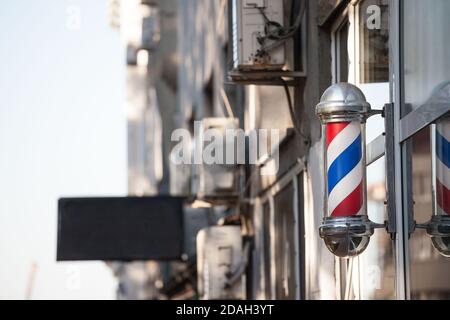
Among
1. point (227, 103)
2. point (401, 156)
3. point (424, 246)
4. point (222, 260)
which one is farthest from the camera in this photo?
point (227, 103)

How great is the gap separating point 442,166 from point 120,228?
404 inches

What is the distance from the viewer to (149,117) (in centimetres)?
4416

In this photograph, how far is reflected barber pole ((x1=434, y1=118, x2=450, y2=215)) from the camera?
6.29 metres

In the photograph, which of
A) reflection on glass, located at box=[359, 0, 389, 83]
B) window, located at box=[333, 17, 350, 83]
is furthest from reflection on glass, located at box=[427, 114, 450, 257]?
A: window, located at box=[333, 17, 350, 83]

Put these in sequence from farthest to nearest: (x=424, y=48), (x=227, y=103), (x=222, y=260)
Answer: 1. (x=227, y=103)
2. (x=222, y=260)
3. (x=424, y=48)

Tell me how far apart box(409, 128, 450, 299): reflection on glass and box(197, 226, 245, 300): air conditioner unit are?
26.9ft

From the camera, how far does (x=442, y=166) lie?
6359 mm

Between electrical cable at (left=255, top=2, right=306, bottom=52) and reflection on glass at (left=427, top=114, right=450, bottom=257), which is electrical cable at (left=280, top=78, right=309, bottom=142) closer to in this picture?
electrical cable at (left=255, top=2, right=306, bottom=52)

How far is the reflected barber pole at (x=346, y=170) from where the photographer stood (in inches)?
257

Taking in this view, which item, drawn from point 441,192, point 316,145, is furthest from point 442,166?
point 316,145

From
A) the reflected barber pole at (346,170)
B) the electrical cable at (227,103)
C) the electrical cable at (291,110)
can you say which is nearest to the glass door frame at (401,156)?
the reflected barber pole at (346,170)

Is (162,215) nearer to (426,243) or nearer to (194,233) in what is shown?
(194,233)

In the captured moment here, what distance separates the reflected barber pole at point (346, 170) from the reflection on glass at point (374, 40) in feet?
4.02

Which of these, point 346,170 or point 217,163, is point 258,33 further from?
point 217,163
